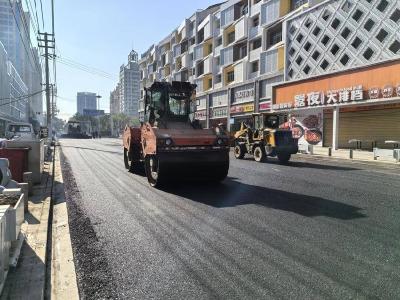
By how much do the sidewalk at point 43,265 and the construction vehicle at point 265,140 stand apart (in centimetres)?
1319

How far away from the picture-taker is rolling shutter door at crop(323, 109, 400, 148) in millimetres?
25828

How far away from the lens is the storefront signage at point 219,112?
45.7 meters

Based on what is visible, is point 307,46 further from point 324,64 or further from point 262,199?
point 262,199

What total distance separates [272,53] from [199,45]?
2281cm

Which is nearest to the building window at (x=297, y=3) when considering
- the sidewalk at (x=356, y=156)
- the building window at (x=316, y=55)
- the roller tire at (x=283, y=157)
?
the building window at (x=316, y=55)

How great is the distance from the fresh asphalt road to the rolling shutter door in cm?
1729

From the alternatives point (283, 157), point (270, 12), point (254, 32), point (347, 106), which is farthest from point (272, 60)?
point (283, 157)

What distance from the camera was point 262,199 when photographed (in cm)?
903

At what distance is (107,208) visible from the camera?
321 inches

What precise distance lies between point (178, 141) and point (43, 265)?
5.94 metres

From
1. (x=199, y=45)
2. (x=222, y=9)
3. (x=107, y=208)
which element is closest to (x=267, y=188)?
(x=107, y=208)

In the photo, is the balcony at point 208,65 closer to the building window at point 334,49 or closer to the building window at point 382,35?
the building window at point 334,49

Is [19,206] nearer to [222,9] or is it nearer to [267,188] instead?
[267,188]

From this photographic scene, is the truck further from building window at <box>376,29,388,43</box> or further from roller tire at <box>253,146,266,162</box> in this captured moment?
building window at <box>376,29,388,43</box>
